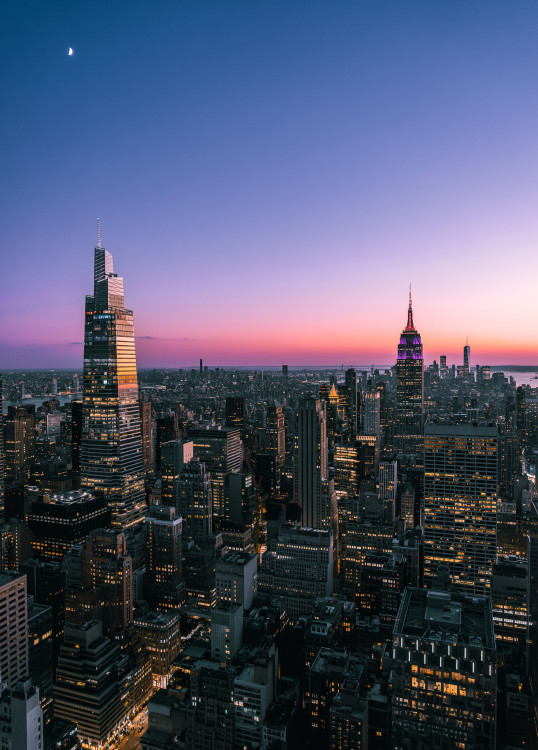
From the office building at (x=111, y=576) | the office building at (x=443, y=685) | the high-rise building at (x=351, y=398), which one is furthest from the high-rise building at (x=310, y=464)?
the office building at (x=443, y=685)

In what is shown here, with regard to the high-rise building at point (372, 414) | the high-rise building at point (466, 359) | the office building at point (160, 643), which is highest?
the high-rise building at point (466, 359)

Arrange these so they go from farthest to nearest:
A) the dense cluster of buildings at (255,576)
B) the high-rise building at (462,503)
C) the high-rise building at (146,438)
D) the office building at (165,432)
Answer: the office building at (165,432) → the high-rise building at (146,438) → the high-rise building at (462,503) → the dense cluster of buildings at (255,576)

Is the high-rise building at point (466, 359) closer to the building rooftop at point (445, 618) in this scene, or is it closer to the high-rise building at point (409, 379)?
the high-rise building at point (409, 379)

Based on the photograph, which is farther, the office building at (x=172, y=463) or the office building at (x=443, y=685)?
the office building at (x=172, y=463)

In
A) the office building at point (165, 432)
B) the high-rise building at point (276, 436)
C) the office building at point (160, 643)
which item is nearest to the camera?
the office building at point (160, 643)

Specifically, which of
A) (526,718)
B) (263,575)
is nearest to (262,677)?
(526,718)

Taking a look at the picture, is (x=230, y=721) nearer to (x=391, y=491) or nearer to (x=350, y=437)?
(x=391, y=491)
